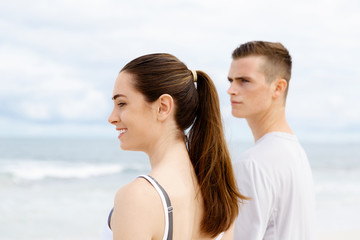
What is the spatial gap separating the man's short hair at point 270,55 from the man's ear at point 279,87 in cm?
3

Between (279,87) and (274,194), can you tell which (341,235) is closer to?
(279,87)

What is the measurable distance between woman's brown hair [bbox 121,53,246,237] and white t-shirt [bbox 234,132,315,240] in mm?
509

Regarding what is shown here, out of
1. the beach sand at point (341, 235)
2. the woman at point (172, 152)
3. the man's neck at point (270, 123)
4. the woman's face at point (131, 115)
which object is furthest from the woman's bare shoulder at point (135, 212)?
the beach sand at point (341, 235)

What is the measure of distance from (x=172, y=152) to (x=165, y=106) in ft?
0.56

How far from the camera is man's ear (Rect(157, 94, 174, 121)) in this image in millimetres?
1646

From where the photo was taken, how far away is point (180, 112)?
67.4 inches

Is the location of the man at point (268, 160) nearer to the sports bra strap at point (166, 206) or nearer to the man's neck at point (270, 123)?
the man's neck at point (270, 123)

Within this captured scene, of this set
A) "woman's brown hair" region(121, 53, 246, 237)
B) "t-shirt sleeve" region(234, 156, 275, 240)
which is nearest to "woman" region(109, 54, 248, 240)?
"woman's brown hair" region(121, 53, 246, 237)

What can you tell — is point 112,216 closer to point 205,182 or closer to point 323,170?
point 205,182

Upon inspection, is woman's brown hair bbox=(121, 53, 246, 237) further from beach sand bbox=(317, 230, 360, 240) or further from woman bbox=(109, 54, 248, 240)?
beach sand bbox=(317, 230, 360, 240)

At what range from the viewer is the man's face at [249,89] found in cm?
264

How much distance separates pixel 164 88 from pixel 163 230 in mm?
488

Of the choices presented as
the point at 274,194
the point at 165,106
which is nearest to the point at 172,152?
the point at 165,106

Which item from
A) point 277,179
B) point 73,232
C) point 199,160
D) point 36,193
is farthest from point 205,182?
point 36,193
